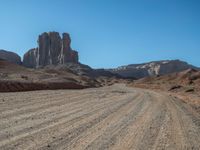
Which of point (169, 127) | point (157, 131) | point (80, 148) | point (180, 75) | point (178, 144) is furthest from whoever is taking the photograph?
point (180, 75)

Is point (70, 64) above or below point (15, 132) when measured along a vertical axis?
above

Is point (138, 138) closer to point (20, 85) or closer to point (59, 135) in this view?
point (59, 135)

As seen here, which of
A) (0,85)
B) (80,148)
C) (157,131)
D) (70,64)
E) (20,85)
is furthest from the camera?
(70,64)

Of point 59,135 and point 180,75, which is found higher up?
point 180,75

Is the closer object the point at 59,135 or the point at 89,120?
the point at 59,135

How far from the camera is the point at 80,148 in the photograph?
10.6m

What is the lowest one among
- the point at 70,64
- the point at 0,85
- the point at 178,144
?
the point at 178,144

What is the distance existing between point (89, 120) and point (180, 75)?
121m

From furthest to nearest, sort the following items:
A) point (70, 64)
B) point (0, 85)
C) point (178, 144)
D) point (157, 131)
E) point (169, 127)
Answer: point (70, 64), point (0, 85), point (169, 127), point (157, 131), point (178, 144)

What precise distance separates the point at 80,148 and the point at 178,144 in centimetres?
328

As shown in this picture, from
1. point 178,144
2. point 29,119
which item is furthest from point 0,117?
point 178,144

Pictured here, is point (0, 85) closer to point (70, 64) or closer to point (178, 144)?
point (178, 144)

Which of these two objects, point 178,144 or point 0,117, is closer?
point 178,144

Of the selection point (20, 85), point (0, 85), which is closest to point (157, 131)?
point (0, 85)
